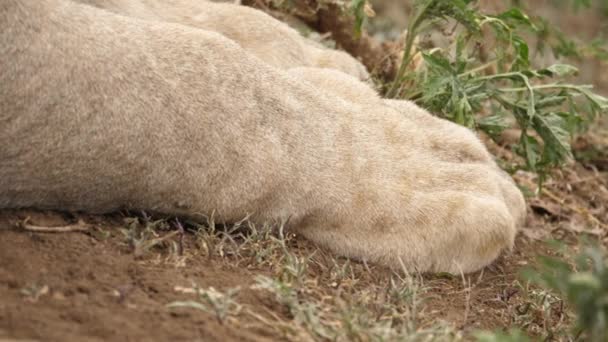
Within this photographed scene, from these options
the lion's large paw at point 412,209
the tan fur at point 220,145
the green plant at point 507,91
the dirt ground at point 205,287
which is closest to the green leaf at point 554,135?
the green plant at point 507,91

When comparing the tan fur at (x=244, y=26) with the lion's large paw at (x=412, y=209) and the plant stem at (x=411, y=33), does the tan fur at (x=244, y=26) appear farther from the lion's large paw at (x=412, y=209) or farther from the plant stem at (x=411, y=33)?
the lion's large paw at (x=412, y=209)

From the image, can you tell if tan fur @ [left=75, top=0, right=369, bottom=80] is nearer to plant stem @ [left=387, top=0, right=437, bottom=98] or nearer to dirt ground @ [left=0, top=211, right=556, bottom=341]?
plant stem @ [left=387, top=0, right=437, bottom=98]

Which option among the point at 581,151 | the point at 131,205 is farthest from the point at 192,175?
the point at 581,151

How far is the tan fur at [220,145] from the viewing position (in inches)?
127

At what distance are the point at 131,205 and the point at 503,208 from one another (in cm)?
177

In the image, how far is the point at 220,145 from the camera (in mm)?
3518

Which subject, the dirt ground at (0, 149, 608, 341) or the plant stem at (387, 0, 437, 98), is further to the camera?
the plant stem at (387, 0, 437, 98)

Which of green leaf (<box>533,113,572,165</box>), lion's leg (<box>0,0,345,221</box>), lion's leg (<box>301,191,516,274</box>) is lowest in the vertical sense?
lion's leg (<box>301,191,516,274</box>)

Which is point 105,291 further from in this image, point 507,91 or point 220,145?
point 507,91

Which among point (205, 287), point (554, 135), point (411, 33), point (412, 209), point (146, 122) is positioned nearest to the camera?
point (205, 287)

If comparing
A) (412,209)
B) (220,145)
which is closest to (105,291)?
(220,145)

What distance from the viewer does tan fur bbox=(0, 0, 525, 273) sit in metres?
3.22

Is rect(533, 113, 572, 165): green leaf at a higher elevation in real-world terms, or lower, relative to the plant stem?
lower

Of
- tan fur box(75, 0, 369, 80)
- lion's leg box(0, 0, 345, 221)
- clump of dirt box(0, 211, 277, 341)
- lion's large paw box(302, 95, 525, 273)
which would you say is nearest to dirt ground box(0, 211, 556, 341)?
clump of dirt box(0, 211, 277, 341)
